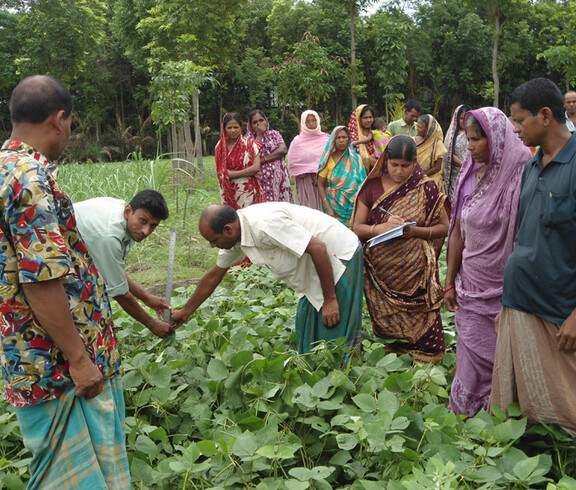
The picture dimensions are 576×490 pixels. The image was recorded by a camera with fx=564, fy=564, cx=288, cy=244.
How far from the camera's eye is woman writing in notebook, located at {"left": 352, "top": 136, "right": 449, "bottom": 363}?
3316mm

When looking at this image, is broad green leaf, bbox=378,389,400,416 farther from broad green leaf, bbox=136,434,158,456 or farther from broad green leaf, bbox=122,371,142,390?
broad green leaf, bbox=122,371,142,390

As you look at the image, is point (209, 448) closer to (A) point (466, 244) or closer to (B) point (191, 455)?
(B) point (191, 455)

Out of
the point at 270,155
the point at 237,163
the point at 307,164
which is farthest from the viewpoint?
the point at 307,164

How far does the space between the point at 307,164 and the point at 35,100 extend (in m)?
5.05

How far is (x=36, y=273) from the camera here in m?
1.62

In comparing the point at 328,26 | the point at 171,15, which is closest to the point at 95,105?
the point at 328,26

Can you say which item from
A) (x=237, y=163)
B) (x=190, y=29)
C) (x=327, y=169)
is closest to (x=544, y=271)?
(x=327, y=169)

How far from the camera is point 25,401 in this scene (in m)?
1.75

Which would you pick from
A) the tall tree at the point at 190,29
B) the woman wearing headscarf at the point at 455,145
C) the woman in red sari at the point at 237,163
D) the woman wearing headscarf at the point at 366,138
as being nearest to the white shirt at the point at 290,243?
the woman wearing headscarf at the point at 455,145

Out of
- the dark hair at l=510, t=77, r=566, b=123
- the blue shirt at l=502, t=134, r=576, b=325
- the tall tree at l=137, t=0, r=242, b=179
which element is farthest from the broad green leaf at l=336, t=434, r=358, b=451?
the tall tree at l=137, t=0, r=242, b=179

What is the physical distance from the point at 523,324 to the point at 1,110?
25.8 metres

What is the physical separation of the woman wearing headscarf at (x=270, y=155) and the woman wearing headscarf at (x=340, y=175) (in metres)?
1.05

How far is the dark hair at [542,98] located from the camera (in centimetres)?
216

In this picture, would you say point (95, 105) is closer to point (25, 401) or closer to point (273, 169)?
point (273, 169)
